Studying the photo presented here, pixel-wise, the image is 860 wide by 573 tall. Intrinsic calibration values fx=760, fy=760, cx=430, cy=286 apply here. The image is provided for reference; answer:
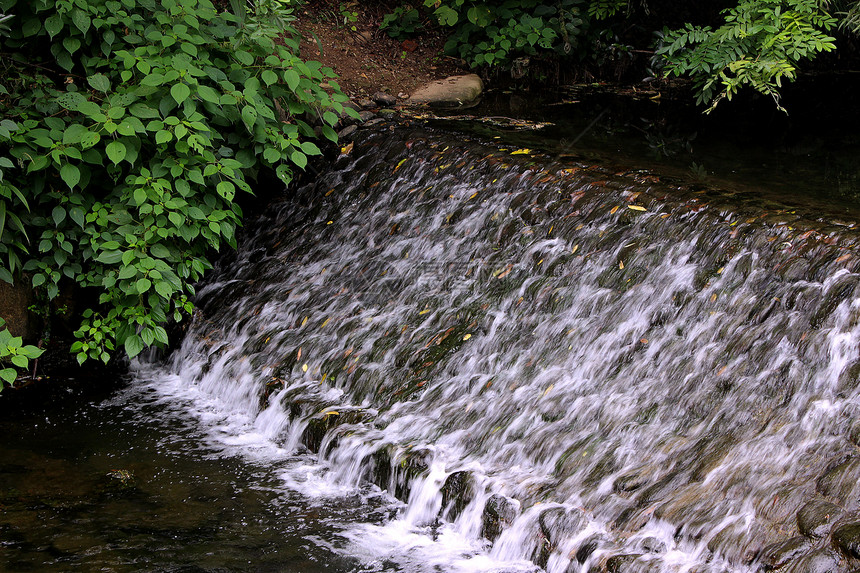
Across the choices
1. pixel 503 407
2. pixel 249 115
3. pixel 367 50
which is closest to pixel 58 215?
pixel 249 115

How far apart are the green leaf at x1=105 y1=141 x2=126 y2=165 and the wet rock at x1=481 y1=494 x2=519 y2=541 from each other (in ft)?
10.5

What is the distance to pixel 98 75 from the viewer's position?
5129 mm

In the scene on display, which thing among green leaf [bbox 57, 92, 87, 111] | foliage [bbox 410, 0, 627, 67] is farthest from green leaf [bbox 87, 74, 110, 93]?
foliage [bbox 410, 0, 627, 67]

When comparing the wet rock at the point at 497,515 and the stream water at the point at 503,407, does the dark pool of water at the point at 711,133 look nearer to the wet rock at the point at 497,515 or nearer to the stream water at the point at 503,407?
the stream water at the point at 503,407

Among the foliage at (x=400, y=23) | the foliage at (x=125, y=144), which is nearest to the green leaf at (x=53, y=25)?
the foliage at (x=125, y=144)

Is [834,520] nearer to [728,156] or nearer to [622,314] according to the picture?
[622,314]

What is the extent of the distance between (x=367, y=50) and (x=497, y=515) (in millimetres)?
7671

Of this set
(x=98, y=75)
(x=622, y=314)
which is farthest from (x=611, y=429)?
(x=98, y=75)

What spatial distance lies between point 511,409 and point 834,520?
6.14 feet

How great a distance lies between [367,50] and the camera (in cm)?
1019

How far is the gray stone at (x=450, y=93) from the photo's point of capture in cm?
912

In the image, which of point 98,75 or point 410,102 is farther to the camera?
point 410,102

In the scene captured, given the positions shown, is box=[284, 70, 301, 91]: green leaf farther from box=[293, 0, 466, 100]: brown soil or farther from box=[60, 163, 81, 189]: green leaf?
box=[293, 0, 466, 100]: brown soil

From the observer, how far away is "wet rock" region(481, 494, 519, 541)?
396 cm
